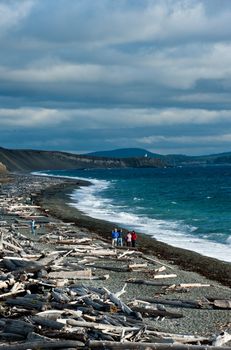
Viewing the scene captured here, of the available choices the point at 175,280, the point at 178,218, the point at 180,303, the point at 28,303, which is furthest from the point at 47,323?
the point at 178,218

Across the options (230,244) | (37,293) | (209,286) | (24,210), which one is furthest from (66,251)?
(24,210)

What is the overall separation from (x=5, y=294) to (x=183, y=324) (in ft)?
16.8

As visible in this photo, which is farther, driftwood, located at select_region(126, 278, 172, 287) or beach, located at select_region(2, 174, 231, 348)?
driftwood, located at select_region(126, 278, 172, 287)

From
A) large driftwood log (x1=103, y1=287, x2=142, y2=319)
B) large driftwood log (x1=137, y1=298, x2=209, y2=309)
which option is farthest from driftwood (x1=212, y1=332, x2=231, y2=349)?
large driftwood log (x1=137, y1=298, x2=209, y2=309)

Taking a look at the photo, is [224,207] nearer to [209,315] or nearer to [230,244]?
[230,244]

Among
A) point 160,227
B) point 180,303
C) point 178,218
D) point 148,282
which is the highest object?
point 180,303

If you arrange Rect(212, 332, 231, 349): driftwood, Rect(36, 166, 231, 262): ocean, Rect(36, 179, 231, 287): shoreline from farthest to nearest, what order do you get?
Rect(36, 166, 231, 262): ocean < Rect(36, 179, 231, 287): shoreline < Rect(212, 332, 231, 349): driftwood

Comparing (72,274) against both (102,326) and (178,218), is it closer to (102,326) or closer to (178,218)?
(102,326)

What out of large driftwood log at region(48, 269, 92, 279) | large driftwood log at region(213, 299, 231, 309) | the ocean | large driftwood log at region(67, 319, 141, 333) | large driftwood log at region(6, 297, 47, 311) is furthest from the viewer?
the ocean

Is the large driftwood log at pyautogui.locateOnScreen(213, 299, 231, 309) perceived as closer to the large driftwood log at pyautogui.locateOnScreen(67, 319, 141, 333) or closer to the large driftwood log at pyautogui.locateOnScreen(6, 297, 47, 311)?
the large driftwood log at pyautogui.locateOnScreen(67, 319, 141, 333)

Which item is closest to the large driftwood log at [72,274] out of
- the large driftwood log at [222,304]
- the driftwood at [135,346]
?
the large driftwood log at [222,304]

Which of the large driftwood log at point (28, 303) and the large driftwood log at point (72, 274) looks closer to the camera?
the large driftwood log at point (28, 303)

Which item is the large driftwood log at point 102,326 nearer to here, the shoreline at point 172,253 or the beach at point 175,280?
the beach at point 175,280

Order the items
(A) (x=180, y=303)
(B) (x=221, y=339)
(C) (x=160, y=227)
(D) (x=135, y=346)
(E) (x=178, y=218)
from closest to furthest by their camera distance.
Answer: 1. (D) (x=135, y=346)
2. (B) (x=221, y=339)
3. (A) (x=180, y=303)
4. (C) (x=160, y=227)
5. (E) (x=178, y=218)
